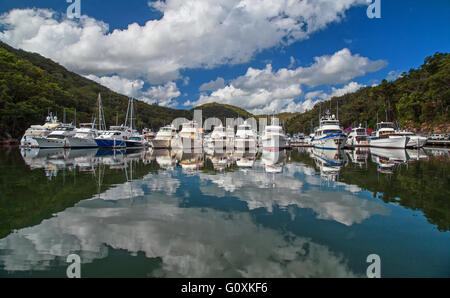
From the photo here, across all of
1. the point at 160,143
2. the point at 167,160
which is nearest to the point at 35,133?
the point at 160,143

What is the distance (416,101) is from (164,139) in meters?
A: 67.2

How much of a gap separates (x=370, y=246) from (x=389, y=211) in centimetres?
367

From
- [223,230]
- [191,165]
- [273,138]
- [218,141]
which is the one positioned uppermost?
[273,138]

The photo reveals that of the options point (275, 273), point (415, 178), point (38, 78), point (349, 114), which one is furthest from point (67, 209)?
point (349, 114)

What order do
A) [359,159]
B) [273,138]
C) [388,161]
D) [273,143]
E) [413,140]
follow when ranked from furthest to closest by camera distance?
[413,140], [273,143], [273,138], [359,159], [388,161]

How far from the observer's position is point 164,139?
5725 centimetres

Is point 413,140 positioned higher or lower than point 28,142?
higher

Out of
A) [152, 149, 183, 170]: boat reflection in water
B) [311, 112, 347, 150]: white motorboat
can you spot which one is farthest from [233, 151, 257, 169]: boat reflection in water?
[311, 112, 347, 150]: white motorboat

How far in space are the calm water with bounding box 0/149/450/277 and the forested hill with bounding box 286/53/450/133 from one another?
65.7 metres

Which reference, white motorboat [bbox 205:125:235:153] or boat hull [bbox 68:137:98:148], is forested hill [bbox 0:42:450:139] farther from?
white motorboat [bbox 205:125:235:153]

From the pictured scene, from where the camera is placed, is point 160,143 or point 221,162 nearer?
point 221,162

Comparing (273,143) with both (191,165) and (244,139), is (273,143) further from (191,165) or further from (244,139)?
(191,165)

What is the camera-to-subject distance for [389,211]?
9250 mm

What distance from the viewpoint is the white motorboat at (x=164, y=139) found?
186 feet
